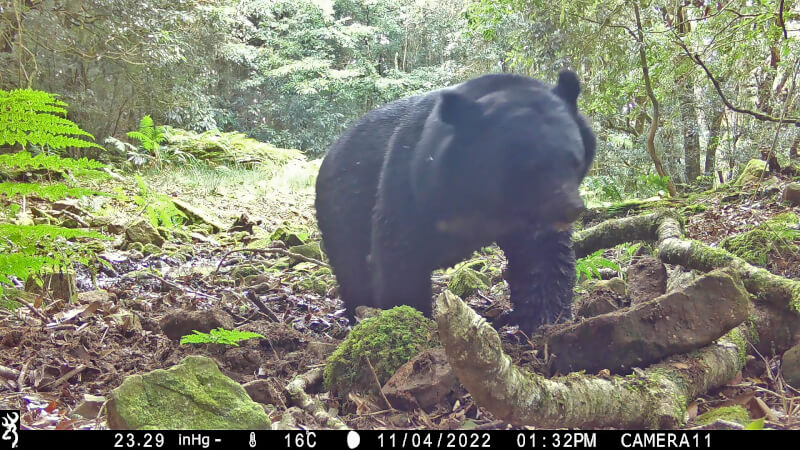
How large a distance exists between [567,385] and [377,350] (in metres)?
0.84

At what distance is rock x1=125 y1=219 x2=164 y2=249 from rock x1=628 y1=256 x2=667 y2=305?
4805mm

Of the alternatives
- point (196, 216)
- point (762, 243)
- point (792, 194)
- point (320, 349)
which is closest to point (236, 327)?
point (320, 349)

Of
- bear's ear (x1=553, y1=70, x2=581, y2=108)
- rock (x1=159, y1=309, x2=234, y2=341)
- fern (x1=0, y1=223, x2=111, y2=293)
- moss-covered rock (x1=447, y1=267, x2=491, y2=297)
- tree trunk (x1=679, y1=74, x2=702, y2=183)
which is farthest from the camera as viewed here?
tree trunk (x1=679, y1=74, x2=702, y2=183)

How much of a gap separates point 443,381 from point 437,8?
18.2 m

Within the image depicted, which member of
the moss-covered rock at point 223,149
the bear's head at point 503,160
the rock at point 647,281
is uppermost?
the bear's head at point 503,160

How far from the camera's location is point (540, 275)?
3629mm

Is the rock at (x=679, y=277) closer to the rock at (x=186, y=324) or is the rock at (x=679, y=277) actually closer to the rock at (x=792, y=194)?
the rock at (x=186, y=324)

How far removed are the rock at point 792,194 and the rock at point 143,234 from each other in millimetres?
6094

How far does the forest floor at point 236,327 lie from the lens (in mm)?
2213

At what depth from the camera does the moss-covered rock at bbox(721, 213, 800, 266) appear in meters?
3.64

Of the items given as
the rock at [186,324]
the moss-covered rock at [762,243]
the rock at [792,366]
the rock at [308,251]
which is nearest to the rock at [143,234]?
the rock at [308,251]

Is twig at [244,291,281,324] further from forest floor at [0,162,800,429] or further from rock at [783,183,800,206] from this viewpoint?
rock at [783,183,800,206]

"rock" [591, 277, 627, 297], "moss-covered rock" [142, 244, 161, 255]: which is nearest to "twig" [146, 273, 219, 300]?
"moss-covered rock" [142, 244, 161, 255]
